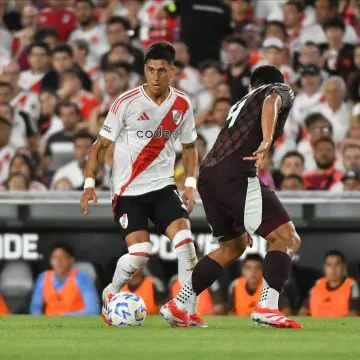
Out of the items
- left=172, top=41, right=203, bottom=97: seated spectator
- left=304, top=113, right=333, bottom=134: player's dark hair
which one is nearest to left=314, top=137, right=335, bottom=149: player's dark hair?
left=304, top=113, right=333, bottom=134: player's dark hair

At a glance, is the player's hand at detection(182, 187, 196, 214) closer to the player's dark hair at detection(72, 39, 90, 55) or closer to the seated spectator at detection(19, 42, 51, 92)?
the seated spectator at detection(19, 42, 51, 92)

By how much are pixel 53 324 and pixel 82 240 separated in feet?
10.0

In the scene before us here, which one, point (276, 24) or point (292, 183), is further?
point (276, 24)

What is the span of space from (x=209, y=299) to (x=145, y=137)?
11.0 ft

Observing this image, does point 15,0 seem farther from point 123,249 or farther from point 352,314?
point 352,314

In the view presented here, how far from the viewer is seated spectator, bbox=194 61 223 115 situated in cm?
1640

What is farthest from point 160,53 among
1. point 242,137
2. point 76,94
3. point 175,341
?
point 76,94

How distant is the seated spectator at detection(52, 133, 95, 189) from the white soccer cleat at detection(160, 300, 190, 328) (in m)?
5.20

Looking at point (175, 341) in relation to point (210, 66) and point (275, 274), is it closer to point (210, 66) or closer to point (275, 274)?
point (275, 274)

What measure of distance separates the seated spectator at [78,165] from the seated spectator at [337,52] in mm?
3423

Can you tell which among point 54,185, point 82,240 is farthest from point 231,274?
point 54,185

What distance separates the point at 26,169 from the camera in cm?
1482

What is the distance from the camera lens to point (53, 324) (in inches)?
412

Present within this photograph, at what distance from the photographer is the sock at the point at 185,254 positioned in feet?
32.8
